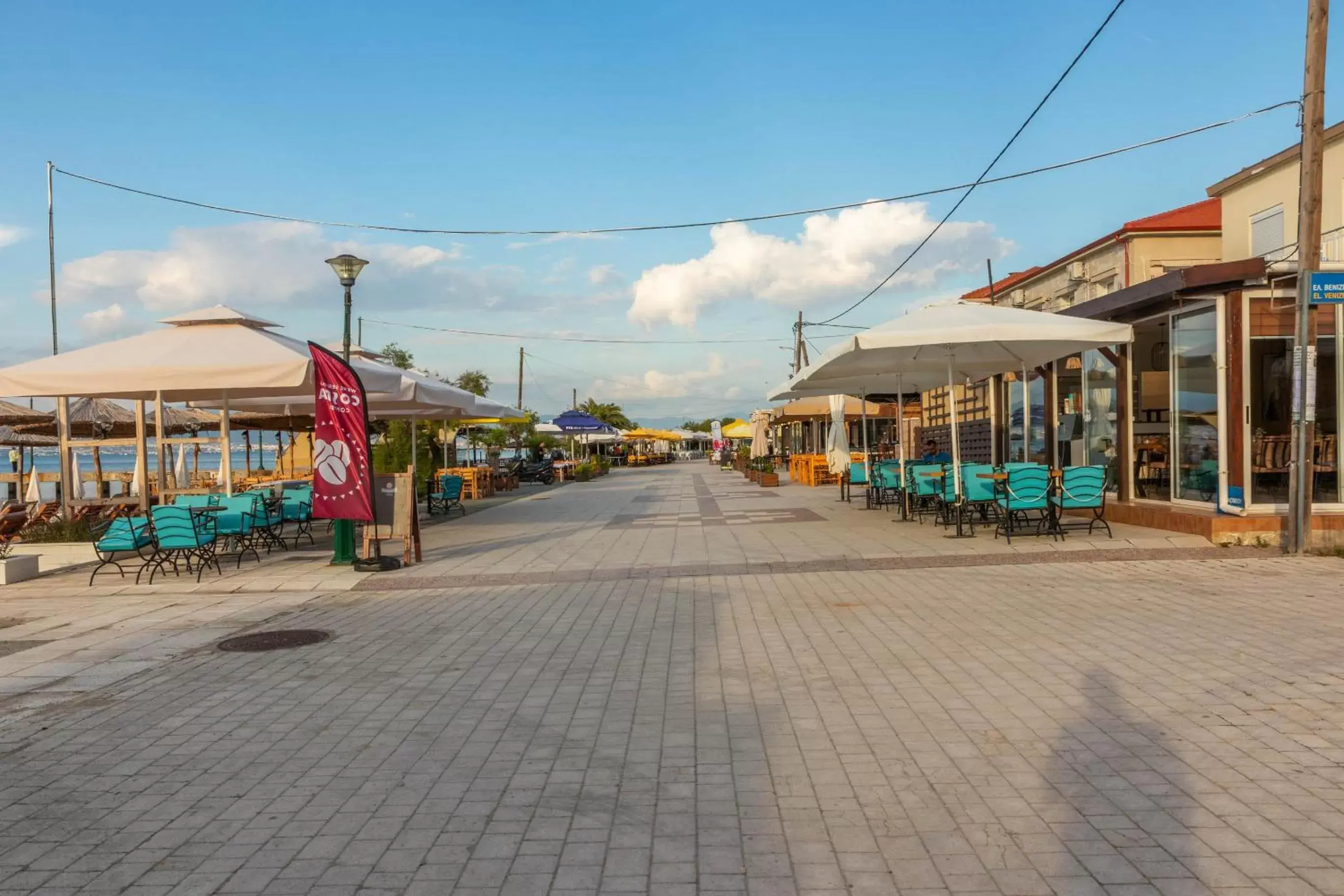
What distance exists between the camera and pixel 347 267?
11.5 meters

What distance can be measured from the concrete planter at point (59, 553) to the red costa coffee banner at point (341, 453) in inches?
145

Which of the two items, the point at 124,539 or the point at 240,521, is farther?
the point at 240,521

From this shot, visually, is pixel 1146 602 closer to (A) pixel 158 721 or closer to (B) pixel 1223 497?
(B) pixel 1223 497

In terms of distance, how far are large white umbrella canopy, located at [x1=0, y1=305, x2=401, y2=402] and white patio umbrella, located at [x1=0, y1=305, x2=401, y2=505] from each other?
10 millimetres

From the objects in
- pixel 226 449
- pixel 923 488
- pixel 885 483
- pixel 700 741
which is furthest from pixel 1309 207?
pixel 226 449

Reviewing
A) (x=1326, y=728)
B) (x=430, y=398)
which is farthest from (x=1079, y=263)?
(x=1326, y=728)

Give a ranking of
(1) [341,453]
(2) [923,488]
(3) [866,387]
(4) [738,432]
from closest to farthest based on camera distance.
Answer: (1) [341,453], (2) [923,488], (3) [866,387], (4) [738,432]

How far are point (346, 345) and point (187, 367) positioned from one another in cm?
187

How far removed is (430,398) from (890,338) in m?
7.18

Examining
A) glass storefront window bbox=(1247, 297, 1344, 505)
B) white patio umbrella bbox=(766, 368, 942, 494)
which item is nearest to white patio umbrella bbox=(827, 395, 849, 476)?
white patio umbrella bbox=(766, 368, 942, 494)

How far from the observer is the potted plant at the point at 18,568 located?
1111 cm

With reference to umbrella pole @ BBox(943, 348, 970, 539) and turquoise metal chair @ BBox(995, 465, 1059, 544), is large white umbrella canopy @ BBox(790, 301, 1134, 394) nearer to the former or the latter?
umbrella pole @ BBox(943, 348, 970, 539)

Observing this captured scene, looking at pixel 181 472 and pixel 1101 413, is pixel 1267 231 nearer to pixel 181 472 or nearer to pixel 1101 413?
pixel 1101 413

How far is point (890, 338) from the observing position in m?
11.2
